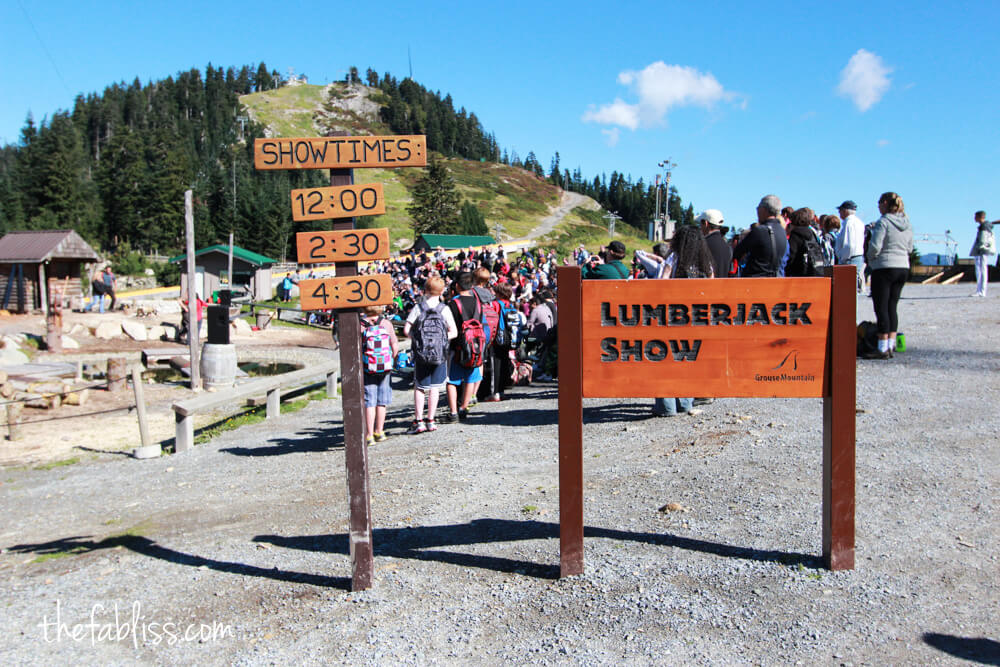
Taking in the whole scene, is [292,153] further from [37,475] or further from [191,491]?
[37,475]

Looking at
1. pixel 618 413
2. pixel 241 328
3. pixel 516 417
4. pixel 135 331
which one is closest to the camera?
pixel 618 413

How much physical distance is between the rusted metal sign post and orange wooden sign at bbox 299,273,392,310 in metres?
1.04

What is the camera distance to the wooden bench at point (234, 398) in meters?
9.12

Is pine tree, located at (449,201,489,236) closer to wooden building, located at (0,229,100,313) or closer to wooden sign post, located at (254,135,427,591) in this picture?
wooden building, located at (0,229,100,313)

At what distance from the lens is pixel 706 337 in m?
4.05

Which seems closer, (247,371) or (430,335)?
(430,335)

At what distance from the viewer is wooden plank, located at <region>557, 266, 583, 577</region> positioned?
405 cm

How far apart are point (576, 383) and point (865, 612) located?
5.83 ft

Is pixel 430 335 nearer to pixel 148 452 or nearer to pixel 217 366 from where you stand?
pixel 148 452

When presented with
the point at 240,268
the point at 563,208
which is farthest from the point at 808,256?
the point at 563,208

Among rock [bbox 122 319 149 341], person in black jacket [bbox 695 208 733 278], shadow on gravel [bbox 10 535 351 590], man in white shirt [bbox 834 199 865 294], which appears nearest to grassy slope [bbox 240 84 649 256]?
rock [bbox 122 319 149 341]

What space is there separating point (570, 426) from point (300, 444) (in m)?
5.59

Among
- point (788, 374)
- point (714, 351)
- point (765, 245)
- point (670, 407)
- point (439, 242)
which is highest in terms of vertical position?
point (439, 242)

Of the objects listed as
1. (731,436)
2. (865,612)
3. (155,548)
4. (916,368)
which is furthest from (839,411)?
(916,368)
